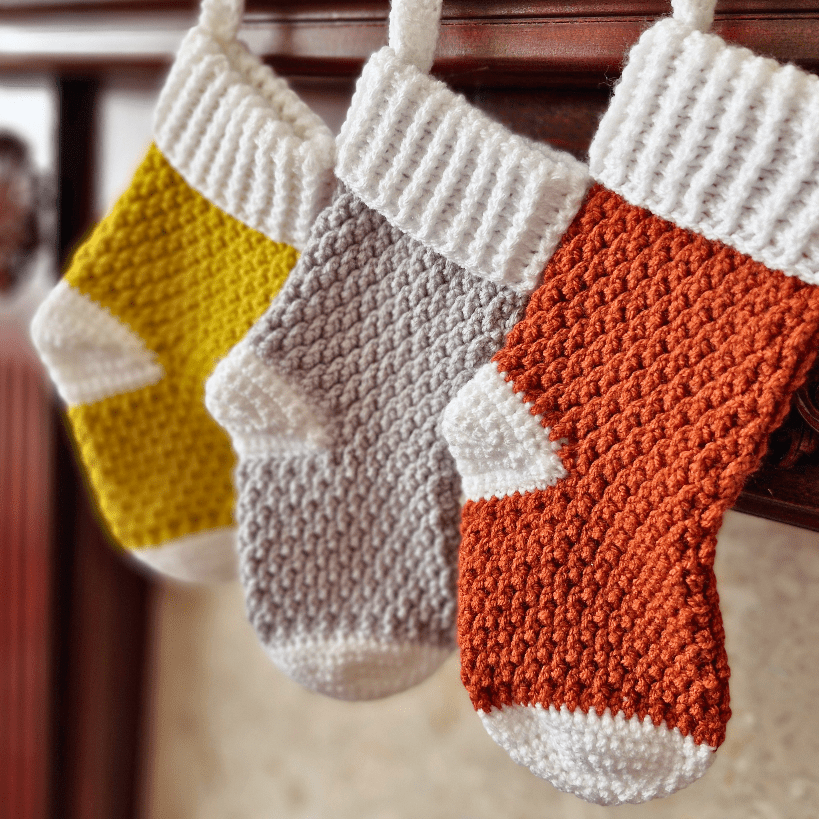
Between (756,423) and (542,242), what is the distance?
6.8 inches

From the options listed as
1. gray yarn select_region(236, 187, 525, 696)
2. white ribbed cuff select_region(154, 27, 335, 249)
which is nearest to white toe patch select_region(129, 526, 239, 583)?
gray yarn select_region(236, 187, 525, 696)

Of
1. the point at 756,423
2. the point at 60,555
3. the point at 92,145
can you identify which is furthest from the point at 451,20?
the point at 60,555

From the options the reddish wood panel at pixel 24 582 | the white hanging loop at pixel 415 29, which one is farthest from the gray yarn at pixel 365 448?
the reddish wood panel at pixel 24 582

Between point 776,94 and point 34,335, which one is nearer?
point 776,94

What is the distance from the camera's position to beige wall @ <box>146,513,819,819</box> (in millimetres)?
719

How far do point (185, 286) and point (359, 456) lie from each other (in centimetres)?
23

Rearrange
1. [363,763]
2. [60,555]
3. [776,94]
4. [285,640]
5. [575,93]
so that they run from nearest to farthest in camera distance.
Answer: [776,94]
[575,93]
[285,640]
[363,763]
[60,555]

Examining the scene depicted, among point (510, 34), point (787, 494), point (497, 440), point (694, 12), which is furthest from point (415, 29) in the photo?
point (787, 494)

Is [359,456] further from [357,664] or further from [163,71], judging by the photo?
[163,71]

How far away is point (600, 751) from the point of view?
51cm

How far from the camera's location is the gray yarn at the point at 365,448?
0.57 metres

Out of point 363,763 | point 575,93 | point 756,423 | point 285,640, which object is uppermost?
point 575,93

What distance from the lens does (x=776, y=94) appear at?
0.42 meters

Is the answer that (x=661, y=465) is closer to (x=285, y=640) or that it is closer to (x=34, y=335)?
(x=285, y=640)
